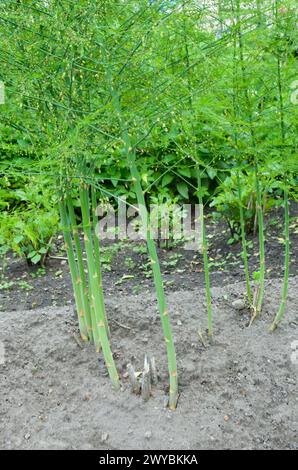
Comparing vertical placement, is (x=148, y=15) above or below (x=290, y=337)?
above

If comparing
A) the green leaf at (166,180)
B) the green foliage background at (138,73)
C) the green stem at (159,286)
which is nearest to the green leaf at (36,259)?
the green leaf at (166,180)

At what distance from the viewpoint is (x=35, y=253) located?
5.08 m

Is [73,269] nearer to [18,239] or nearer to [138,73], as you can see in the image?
[138,73]

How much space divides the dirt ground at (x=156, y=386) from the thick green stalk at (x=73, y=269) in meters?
0.12

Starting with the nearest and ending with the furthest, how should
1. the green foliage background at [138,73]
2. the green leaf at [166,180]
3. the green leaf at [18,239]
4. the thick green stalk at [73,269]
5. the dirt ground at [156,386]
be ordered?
the green foliage background at [138,73] → the dirt ground at [156,386] → the thick green stalk at [73,269] → the green leaf at [18,239] → the green leaf at [166,180]

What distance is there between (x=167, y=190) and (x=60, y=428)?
3.77 m

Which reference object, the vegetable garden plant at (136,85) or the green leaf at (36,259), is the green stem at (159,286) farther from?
the green leaf at (36,259)

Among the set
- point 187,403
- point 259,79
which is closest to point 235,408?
point 187,403

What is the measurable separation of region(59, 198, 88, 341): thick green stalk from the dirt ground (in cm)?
12

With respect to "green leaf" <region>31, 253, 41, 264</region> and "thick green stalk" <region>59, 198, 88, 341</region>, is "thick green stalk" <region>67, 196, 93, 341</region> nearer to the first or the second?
"thick green stalk" <region>59, 198, 88, 341</region>

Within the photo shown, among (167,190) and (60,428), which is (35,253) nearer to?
(167,190)

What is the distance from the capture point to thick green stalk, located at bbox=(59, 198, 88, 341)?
3014mm

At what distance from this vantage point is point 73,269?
122 inches

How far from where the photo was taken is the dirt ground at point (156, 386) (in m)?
2.64
